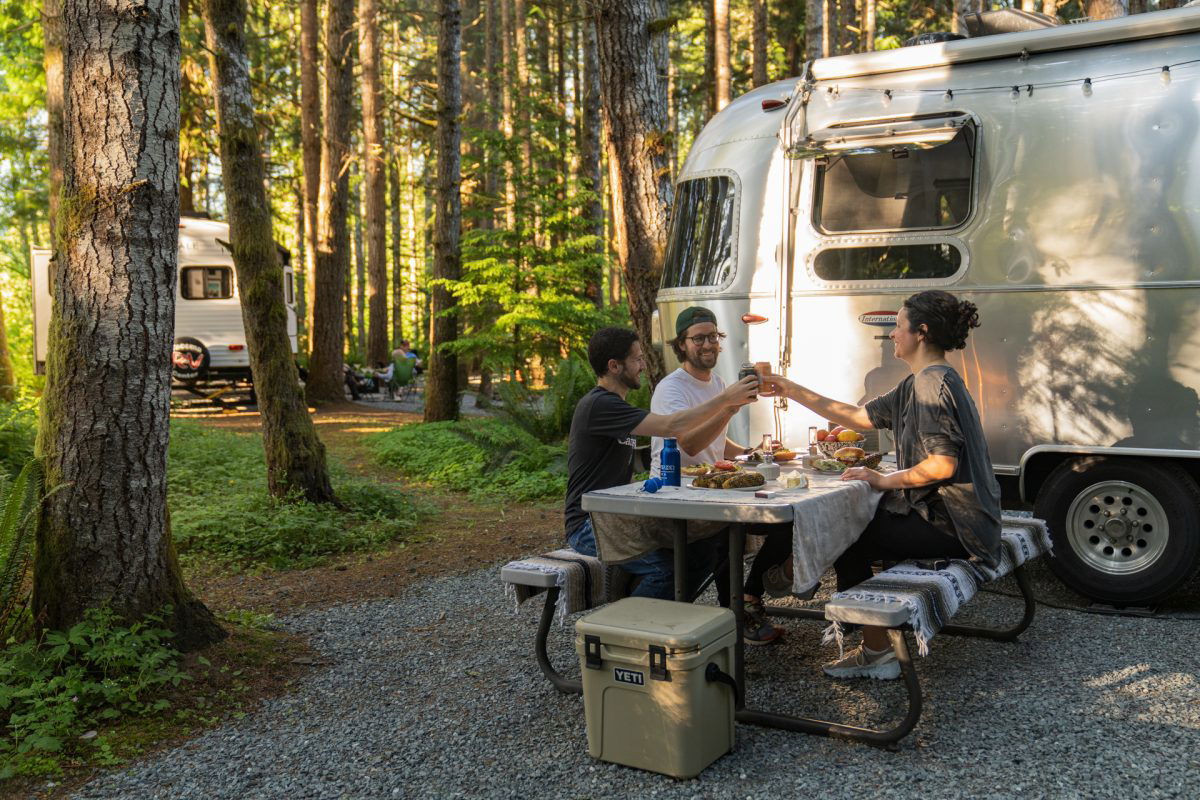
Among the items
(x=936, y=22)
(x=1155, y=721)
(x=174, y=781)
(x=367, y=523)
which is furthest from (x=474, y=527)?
(x=936, y=22)

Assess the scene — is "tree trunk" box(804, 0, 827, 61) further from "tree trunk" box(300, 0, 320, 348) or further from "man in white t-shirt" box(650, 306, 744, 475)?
"man in white t-shirt" box(650, 306, 744, 475)

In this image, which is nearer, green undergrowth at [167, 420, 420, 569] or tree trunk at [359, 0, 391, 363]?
green undergrowth at [167, 420, 420, 569]

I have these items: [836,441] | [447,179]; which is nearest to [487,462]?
[447,179]

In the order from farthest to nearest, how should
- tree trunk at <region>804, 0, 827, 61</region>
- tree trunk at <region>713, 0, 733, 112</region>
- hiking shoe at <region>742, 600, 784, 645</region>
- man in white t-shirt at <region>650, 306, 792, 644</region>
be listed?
tree trunk at <region>713, 0, 733, 112</region> < tree trunk at <region>804, 0, 827, 61</region> < hiking shoe at <region>742, 600, 784, 645</region> < man in white t-shirt at <region>650, 306, 792, 644</region>

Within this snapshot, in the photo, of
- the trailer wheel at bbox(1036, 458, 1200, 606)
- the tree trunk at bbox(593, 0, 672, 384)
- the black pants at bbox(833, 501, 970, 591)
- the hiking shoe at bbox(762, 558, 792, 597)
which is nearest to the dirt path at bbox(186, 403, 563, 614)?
the tree trunk at bbox(593, 0, 672, 384)

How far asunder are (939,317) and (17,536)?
4098 mm

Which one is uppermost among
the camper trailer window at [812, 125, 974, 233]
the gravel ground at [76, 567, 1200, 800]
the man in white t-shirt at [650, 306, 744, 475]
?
the camper trailer window at [812, 125, 974, 233]

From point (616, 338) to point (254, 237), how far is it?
4565 millimetres

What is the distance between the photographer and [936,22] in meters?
23.2

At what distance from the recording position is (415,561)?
7.43 meters

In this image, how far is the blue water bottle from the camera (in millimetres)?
4555

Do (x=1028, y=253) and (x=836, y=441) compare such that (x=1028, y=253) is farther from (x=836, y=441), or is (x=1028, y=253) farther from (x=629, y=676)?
(x=629, y=676)

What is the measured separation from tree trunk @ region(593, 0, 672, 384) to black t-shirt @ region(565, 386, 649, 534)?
165 inches

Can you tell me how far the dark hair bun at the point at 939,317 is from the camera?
4.60 m
